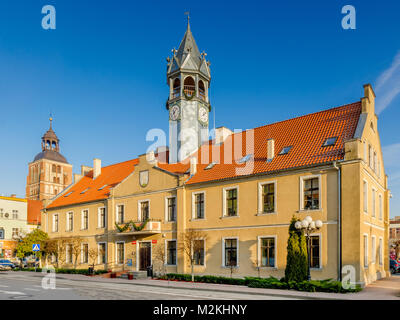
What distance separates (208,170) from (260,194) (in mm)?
5495

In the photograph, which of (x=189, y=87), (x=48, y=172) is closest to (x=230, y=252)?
(x=189, y=87)

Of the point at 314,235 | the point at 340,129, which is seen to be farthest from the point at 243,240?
the point at 340,129

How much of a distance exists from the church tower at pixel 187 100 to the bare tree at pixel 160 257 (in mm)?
8373

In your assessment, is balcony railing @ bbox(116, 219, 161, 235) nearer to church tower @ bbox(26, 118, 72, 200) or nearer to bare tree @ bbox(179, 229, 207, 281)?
bare tree @ bbox(179, 229, 207, 281)

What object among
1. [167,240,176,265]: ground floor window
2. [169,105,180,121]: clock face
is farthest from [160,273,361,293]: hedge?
[169,105,180,121]: clock face

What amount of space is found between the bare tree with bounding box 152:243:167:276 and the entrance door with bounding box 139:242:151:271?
0.83 m

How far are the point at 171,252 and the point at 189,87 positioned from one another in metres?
15.8

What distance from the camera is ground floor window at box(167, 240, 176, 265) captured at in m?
30.3

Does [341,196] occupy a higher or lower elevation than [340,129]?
lower

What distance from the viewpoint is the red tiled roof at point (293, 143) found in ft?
79.5

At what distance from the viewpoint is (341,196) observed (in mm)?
22078

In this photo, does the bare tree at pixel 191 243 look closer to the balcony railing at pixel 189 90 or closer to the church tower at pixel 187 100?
the church tower at pixel 187 100

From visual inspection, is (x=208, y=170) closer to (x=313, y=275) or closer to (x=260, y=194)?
(x=260, y=194)
